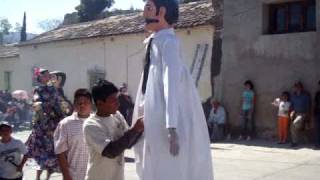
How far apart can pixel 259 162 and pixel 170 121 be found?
24.5 feet

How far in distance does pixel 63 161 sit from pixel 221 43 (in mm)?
11427

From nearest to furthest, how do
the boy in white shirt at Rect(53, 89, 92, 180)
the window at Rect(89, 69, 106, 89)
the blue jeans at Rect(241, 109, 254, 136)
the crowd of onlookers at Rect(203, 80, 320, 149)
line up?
the boy in white shirt at Rect(53, 89, 92, 180)
the crowd of onlookers at Rect(203, 80, 320, 149)
the blue jeans at Rect(241, 109, 254, 136)
the window at Rect(89, 69, 106, 89)

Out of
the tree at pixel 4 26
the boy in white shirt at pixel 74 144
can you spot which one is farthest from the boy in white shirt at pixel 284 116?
the tree at pixel 4 26

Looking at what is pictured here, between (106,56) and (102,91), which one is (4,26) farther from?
(102,91)

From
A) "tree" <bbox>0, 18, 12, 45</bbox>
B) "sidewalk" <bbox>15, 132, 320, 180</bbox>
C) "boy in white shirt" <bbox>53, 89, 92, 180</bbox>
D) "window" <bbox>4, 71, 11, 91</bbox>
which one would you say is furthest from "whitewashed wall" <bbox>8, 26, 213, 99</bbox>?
"tree" <bbox>0, 18, 12, 45</bbox>

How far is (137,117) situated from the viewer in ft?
11.0

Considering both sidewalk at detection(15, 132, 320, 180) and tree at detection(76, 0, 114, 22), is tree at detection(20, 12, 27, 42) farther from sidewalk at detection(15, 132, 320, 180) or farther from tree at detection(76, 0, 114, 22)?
sidewalk at detection(15, 132, 320, 180)

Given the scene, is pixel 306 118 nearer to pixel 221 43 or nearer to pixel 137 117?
pixel 221 43

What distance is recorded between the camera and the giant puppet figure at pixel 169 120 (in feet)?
10.4

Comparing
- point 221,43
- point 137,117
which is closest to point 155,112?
point 137,117

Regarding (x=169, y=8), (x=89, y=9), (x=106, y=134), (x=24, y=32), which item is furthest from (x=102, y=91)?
(x=24, y=32)

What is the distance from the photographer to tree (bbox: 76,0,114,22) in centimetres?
3681

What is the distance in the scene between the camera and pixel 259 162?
10242mm

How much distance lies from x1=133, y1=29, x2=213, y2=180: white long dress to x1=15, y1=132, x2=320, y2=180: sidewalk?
4889 mm
